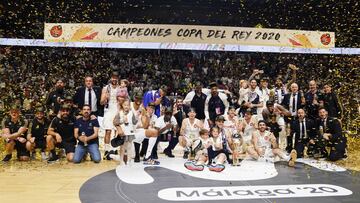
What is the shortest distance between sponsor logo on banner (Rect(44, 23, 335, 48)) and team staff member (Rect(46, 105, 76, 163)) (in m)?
6.00

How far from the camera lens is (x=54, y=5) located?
54.5 feet

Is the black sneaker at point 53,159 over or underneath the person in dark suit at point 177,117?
underneath

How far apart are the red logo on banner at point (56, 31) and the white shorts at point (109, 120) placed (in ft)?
20.1

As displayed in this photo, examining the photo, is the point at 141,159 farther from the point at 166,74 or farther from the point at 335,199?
the point at 166,74

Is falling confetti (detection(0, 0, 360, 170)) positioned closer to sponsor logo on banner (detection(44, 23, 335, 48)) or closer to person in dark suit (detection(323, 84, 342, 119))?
sponsor logo on banner (detection(44, 23, 335, 48))

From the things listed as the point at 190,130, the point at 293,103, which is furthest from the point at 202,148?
the point at 293,103

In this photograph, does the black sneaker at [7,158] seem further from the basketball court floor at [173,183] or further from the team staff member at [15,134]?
the basketball court floor at [173,183]

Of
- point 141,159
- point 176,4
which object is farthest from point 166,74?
point 141,159

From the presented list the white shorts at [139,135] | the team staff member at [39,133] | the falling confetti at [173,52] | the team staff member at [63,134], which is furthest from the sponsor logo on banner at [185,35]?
the white shorts at [139,135]

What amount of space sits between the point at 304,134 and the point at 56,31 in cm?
890

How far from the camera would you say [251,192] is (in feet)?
15.8

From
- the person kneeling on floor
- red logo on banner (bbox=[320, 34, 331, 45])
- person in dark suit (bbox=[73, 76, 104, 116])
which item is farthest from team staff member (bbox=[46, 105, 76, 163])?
red logo on banner (bbox=[320, 34, 331, 45])

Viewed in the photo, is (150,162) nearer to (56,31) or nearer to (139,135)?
(139,135)

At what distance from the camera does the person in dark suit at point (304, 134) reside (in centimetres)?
724
